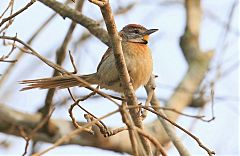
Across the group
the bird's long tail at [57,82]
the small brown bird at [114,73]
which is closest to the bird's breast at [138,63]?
the small brown bird at [114,73]

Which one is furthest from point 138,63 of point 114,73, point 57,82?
point 57,82

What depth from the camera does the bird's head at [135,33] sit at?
5.09m

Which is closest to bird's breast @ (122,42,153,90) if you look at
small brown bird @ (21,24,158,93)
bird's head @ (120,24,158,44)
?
small brown bird @ (21,24,158,93)

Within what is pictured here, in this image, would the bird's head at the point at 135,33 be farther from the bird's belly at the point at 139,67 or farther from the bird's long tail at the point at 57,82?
the bird's long tail at the point at 57,82

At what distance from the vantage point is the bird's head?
5.09 metres

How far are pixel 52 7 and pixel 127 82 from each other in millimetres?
1921

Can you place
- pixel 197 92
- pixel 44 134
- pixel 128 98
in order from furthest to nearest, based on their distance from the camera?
1. pixel 197 92
2. pixel 44 134
3. pixel 128 98

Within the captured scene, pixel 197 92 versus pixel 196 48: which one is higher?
pixel 196 48

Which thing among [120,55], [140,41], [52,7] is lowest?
[120,55]

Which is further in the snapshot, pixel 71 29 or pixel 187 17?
pixel 187 17

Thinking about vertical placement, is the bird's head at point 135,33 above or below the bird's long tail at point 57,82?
above

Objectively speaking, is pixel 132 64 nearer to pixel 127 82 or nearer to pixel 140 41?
pixel 140 41

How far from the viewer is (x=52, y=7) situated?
199 inches

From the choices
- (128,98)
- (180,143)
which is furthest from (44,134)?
(128,98)
